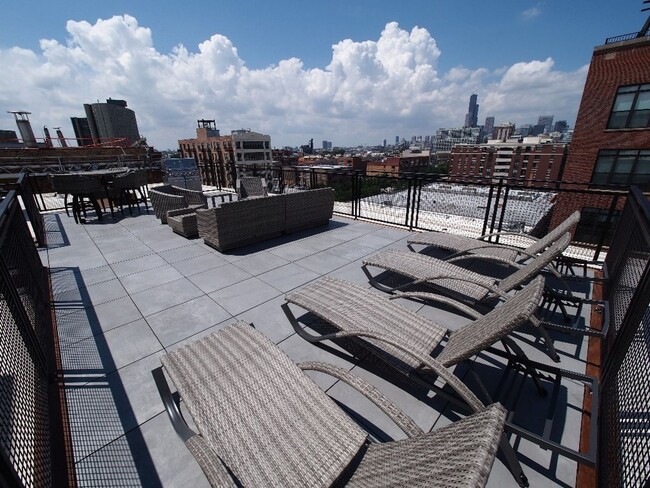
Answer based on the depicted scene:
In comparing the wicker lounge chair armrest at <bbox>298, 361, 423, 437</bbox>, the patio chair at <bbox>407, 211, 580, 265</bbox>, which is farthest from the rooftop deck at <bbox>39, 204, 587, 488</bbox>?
the patio chair at <bbox>407, 211, 580, 265</bbox>

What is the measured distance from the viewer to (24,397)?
5.67ft

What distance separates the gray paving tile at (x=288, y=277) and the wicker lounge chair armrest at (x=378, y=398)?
1864 mm

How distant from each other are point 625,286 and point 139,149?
21.1 meters

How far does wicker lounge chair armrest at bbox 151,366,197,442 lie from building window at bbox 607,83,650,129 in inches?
995

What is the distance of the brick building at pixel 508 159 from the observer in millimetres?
59522

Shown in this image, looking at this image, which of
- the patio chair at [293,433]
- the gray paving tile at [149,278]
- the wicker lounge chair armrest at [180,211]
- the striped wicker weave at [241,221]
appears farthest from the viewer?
the wicker lounge chair armrest at [180,211]

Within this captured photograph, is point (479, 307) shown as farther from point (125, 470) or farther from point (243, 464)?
point (125, 470)

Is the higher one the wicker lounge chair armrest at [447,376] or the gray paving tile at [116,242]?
the wicker lounge chair armrest at [447,376]

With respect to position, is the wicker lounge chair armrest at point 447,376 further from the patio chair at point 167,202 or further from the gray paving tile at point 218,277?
the patio chair at point 167,202

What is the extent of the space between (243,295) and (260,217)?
192 centimetres

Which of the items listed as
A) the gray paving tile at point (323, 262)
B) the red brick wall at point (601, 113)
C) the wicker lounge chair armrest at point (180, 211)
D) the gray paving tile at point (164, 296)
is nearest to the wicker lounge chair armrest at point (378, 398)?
the gray paving tile at point (164, 296)

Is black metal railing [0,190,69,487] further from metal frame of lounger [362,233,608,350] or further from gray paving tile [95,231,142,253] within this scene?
metal frame of lounger [362,233,608,350]

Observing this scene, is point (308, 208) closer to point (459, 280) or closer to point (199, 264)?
point (199, 264)

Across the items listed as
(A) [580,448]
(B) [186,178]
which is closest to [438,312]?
(A) [580,448]
